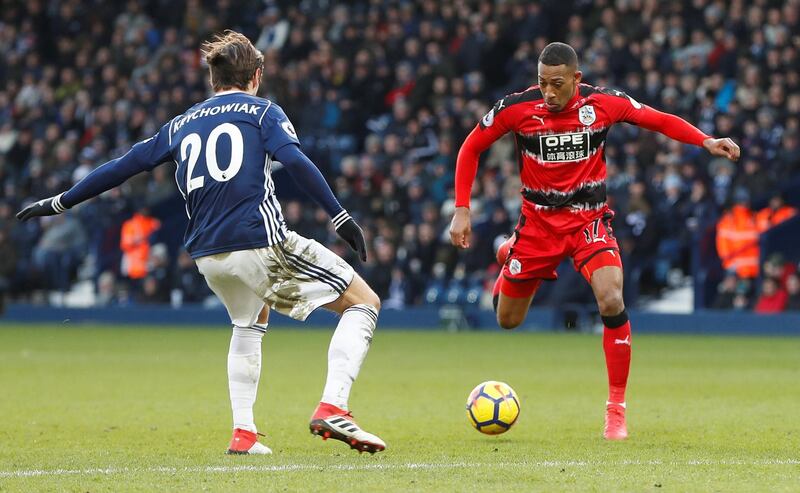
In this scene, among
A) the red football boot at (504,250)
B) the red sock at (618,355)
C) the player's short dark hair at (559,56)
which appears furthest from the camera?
the red football boot at (504,250)

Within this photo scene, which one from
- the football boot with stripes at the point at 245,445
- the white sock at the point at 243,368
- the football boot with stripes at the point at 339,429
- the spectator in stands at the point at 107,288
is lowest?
the football boot with stripes at the point at 245,445

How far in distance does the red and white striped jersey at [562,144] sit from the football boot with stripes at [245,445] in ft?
6.75

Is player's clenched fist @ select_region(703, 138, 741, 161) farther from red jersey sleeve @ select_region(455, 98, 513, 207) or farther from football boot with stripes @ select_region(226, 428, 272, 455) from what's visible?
football boot with stripes @ select_region(226, 428, 272, 455)

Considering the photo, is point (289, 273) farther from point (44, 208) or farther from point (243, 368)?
point (44, 208)

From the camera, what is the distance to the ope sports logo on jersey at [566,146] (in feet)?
27.8

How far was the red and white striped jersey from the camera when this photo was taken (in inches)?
332

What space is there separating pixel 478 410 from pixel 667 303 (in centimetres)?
1254

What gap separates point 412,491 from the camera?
581cm

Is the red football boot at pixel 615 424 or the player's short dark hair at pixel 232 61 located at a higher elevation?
the player's short dark hair at pixel 232 61

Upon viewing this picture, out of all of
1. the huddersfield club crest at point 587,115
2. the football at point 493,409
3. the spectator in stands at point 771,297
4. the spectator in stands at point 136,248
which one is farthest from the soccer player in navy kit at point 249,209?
the spectator in stands at point 136,248

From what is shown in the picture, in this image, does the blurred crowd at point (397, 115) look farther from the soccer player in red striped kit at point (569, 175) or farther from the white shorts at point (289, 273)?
the white shorts at point (289, 273)

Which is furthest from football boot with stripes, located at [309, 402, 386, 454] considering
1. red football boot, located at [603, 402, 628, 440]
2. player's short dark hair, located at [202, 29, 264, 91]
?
red football boot, located at [603, 402, 628, 440]

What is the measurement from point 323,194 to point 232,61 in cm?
96

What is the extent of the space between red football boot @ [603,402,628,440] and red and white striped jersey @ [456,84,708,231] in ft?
3.82
